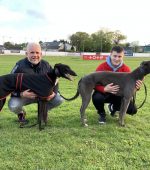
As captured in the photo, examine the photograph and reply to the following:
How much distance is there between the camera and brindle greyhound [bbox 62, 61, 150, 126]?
5910 mm

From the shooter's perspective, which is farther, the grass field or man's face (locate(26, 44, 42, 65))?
man's face (locate(26, 44, 42, 65))

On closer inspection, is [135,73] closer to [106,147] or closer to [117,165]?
[106,147]

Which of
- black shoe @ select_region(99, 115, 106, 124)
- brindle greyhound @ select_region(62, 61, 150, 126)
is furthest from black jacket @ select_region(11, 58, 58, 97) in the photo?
black shoe @ select_region(99, 115, 106, 124)

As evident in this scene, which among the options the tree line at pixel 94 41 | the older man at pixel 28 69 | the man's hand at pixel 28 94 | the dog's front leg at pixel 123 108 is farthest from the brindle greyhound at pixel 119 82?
the tree line at pixel 94 41

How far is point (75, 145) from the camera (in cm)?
478

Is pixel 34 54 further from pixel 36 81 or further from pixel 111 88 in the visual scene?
pixel 111 88

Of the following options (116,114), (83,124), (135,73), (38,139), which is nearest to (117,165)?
(38,139)

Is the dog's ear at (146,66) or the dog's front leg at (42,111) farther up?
the dog's ear at (146,66)

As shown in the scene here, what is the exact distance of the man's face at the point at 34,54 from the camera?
19.5 feet

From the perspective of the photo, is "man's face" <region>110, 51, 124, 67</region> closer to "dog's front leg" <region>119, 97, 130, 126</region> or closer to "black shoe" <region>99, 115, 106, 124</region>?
"dog's front leg" <region>119, 97, 130, 126</region>

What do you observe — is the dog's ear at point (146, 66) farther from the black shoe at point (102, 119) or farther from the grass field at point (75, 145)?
the black shoe at point (102, 119)

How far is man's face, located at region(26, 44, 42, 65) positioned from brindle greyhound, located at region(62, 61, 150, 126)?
1025mm

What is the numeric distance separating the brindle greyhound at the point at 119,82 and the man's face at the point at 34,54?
3.36ft

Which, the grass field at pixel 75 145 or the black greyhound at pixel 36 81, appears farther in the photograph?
the black greyhound at pixel 36 81
